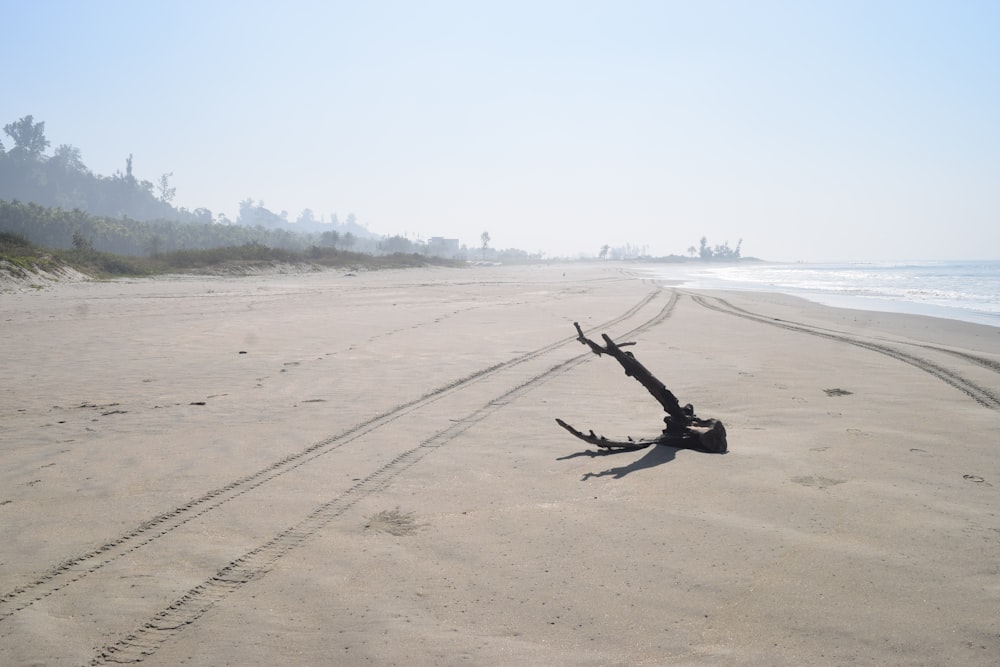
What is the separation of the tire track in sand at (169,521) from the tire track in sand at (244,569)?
0.62m

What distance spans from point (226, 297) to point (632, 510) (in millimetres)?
19169

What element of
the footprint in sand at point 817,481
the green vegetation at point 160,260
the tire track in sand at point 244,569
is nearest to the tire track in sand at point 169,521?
the tire track in sand at point 244,569

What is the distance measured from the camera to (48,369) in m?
8.25

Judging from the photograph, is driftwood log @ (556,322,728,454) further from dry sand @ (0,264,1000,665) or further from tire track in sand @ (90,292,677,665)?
tire track in sand @ (90,292,677,665)

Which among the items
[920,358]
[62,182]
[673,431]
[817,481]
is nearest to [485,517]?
[673,431]

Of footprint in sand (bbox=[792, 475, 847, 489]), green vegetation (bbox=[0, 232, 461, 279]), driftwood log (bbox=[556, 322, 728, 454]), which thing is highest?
green vegetation (bbox=[0, 232, 461, 279])

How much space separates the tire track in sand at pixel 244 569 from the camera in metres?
2.65

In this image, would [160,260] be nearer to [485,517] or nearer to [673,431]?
[673,431]

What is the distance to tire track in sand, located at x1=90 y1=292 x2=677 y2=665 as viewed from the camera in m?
2.65

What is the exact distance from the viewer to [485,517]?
3914 millimetres

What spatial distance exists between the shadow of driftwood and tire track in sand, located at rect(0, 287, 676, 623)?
1886mm

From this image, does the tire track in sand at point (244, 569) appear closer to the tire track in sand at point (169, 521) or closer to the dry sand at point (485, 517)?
the dry sand at point (485, 517)

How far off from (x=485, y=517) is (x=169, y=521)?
1.83 meters

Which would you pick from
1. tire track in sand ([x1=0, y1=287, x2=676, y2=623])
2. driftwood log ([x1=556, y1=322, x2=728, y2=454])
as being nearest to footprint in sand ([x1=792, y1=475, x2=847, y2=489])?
driftwood log ([x1=556, y1=322, x2=728, y2=454])
